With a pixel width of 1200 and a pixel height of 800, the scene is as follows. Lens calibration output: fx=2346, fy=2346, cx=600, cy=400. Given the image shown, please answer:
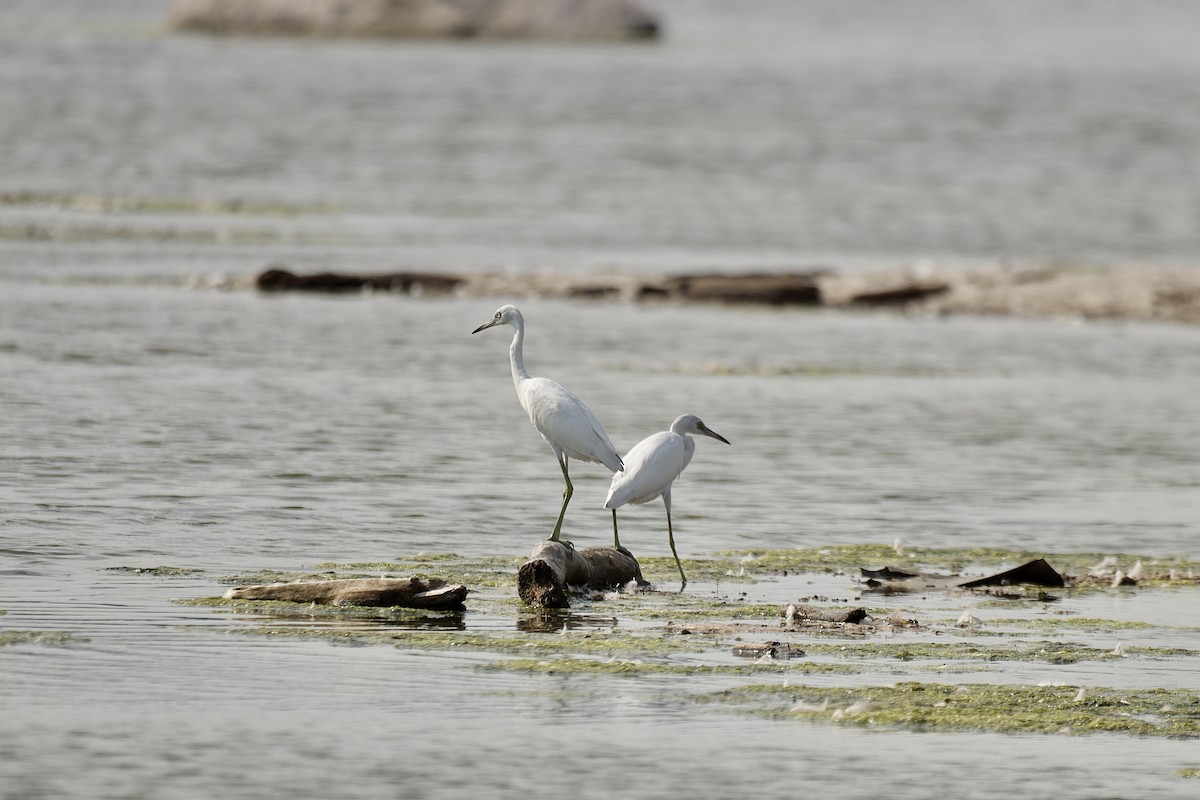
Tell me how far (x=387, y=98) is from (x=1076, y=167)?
18.8 m

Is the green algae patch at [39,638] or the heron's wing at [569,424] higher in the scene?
the heron's wing at [569,424]

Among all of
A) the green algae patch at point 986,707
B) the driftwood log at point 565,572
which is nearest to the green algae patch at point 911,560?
the driftwood log at point 565,572

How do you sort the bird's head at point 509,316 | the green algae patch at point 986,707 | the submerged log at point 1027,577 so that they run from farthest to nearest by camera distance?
the bird's head at point 509,316 → the submerged log at point 1027,577 → the green algae patch at point 986,707

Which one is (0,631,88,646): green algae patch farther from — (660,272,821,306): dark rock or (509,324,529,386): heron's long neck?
(660,272,821,306): dark rock

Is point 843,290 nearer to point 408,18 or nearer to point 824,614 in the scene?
point 824,614

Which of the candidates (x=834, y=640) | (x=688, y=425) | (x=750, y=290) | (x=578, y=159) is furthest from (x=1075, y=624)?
(x=578, y=159)

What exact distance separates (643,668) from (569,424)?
3072 mm

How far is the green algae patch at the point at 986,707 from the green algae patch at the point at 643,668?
363mm

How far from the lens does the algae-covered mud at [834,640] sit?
10984 millimetres

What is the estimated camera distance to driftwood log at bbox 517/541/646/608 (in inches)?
504

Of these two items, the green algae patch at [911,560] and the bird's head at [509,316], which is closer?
the green algae patch at [911,560]

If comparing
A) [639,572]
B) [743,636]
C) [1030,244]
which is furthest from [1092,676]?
[1030,244]

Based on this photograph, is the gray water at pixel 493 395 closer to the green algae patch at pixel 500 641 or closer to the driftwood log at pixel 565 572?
the green algae patch at pixel 500 641

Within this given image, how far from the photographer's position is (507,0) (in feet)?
270
